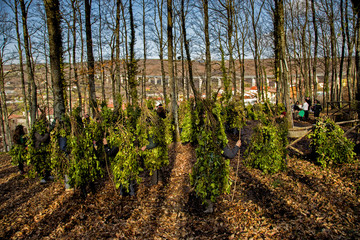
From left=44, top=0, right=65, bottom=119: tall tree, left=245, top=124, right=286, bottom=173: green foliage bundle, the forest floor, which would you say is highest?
left=44, top=0, right=65, bottom=119: tall tree

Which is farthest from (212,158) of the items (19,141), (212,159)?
(19,141)

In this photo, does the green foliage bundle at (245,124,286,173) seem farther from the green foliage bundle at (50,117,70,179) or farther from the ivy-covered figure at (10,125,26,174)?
the ivy-covered figure at (10,125,26,174)

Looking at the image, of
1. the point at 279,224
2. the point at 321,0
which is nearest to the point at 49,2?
the point at 279,224

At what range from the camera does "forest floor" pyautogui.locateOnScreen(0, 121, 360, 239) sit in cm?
406

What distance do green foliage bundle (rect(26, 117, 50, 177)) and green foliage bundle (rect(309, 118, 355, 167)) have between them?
7.88 m

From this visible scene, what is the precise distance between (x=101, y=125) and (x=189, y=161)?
131 inches

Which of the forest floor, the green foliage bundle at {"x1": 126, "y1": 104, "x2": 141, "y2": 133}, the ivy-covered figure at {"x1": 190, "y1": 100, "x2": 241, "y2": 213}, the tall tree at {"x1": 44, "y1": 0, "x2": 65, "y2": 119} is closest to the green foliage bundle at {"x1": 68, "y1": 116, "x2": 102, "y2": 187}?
the forest floor

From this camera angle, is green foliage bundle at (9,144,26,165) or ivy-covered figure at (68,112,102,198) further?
green foliage bundle at (9,144,26,165)

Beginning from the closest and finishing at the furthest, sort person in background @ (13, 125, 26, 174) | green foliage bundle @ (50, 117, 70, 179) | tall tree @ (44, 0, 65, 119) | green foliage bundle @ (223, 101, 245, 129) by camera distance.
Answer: green foliage bundle @ (50, 117, 70, 179)
tall tree @ (44, 0, 65, 119)
person in background @ (13, 125, 26, 174)
green foliage bundle @ (223, 101, 245, 129)

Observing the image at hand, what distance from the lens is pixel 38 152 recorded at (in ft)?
21.5

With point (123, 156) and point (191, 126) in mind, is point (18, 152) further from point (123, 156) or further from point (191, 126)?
point (191, 126)

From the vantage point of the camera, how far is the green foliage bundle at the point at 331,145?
6507mm

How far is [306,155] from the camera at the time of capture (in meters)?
7.72

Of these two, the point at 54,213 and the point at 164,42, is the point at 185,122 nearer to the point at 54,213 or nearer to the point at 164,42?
the point at 54,213
